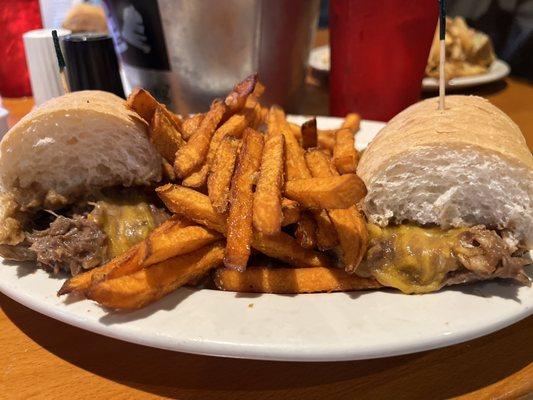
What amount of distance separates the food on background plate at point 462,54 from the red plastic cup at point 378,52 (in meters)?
0.81

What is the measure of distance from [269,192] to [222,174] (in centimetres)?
23

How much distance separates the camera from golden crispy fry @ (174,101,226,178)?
1593 mm

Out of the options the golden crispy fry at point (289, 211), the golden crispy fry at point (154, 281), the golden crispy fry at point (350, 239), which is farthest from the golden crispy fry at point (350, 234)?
the golden crispy fry at point (154, 281)

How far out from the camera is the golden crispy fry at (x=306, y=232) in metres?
1.51

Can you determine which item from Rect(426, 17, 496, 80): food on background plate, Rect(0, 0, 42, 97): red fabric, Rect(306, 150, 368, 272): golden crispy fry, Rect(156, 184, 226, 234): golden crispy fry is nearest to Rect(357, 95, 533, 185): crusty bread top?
Rect(306, 150, 368, 272): golden crispy fry

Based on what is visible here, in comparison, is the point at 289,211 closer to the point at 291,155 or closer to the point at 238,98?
the point at 291,155

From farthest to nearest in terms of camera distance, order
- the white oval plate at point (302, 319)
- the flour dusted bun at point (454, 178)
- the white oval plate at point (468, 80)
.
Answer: the white oval plate at point (468, 80)
the flour dusted bun at point (454, 178)
the white oval plate at point (302, 319)

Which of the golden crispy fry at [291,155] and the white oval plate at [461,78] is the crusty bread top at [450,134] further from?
the white oval plate at [461,78]

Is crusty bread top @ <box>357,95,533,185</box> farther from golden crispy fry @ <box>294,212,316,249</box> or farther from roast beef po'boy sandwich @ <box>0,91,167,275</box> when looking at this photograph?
roast beef po'boy sandwich @ <box>0,91,167,275</box>

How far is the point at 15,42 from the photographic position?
3.99m

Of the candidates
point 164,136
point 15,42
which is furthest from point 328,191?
point 15,42

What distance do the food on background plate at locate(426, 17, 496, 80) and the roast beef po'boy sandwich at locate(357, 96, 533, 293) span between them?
94.1 inches

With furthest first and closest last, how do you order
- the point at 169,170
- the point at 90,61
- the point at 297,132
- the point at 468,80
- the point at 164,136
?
1. the point at 468,80
2. the point at 90,61
3. the point at 297,132
4. the point at 169,170
5. the point at 164,136

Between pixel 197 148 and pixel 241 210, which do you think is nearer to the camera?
pixel 241 210
